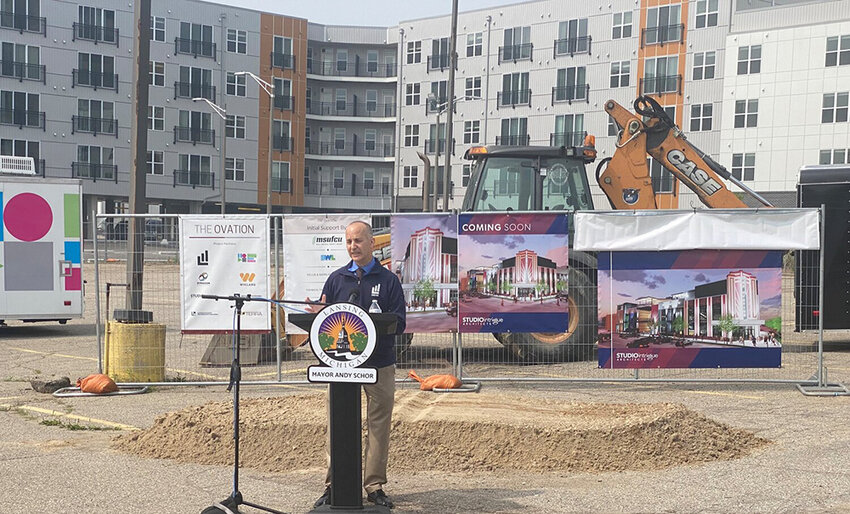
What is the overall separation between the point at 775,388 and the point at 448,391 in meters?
4.26

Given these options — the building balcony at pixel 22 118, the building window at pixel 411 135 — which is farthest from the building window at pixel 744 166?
the building balcony at pixel 22 118

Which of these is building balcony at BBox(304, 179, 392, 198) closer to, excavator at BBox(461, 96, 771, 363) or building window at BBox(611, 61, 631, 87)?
building window at BBox(611, 61, 631, 87)

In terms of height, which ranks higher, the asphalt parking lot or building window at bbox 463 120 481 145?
building window at bbox 463 120 481 145

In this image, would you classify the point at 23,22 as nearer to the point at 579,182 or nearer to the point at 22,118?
the point at 22,118

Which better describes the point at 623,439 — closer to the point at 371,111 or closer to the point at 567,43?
the point at 567,43

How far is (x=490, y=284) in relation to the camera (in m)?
11.5

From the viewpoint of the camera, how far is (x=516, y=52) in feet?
222

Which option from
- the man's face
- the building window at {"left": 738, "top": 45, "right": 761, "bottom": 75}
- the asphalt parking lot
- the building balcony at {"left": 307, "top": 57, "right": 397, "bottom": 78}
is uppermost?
the building balcony at {"left": 307, "top": 57, "right": 397, "bottom": 78}

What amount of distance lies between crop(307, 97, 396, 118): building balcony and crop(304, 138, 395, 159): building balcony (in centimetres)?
245

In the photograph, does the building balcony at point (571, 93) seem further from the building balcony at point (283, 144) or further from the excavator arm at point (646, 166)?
the excavator arm at point (646, 166)

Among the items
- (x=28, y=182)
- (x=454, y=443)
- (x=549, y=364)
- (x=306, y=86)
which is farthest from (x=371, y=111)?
(x=454, y=443)

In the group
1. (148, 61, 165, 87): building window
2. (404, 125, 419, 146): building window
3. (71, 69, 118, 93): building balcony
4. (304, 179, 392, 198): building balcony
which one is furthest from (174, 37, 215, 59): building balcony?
(404, 125, 419, 146): building window

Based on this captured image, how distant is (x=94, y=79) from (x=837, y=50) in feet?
159

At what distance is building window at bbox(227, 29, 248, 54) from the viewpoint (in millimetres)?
72000
